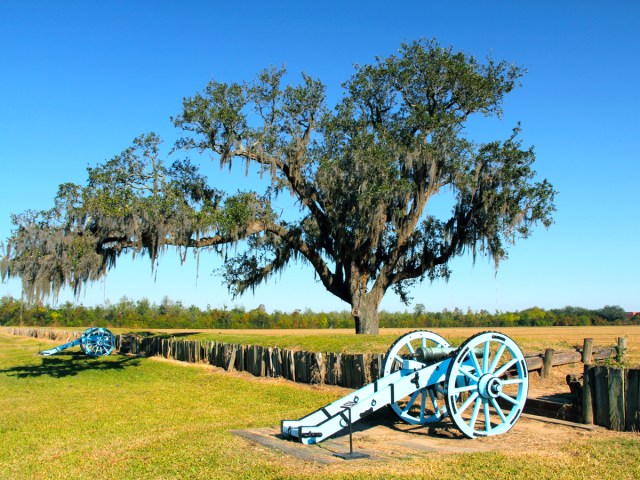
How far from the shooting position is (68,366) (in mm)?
23344

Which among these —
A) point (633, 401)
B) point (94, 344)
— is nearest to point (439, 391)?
point (633, 401)

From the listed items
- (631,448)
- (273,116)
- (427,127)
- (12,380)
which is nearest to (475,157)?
(427,127)

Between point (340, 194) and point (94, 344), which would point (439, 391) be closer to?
point (340, 194)

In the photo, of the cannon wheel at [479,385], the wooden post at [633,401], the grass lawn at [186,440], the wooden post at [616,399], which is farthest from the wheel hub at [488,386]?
the wooden post at [633,401]

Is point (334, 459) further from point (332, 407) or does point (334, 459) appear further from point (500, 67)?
point (500, 67)

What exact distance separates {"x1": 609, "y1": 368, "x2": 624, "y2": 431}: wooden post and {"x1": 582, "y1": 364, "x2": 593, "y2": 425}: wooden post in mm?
318

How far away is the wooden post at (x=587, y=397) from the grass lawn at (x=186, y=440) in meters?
0.73

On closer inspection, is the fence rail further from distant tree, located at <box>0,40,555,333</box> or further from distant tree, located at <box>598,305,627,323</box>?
distant tree, located at <box>598,305,627,323</box>

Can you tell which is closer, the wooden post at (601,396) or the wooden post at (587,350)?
the wooden post at (601,396)

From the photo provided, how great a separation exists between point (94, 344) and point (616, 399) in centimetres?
2523

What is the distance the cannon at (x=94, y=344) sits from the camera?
2814 centimetres

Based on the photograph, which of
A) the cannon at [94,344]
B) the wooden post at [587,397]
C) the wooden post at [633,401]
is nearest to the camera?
the wooden post at [633,401]

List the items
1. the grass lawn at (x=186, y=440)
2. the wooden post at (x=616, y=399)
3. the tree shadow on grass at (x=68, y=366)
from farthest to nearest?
the tree shadow on grass at (x=68, y=366) < the wooden post at (x=616, y=399) < the grass lawn at (x=186, y=440)

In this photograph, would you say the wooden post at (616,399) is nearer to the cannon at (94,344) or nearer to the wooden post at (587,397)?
the wooden post at (587,397)
